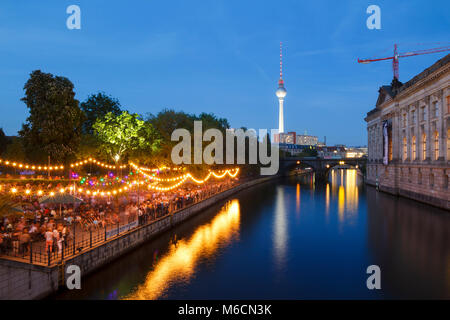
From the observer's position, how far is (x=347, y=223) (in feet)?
Answer: 126

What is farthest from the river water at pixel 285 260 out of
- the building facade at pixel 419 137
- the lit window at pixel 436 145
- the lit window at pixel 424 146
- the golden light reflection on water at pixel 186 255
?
the lit window at pixel 424 146

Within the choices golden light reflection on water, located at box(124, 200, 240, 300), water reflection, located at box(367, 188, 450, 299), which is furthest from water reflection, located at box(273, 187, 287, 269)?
water reflection, located at box(367, 188, 450, 299)

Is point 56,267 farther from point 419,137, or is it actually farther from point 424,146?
point 419,137

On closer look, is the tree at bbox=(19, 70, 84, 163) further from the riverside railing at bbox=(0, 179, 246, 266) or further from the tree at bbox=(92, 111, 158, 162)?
the riverside railing at bbox=(0, 179, 246, 266)

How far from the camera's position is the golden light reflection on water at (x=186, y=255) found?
19.0 meters

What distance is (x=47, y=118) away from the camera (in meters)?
45.5

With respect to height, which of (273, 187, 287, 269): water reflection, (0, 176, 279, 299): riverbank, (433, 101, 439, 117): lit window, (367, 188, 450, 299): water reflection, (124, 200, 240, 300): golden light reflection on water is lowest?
(273, 187, 287, 269): water reflection

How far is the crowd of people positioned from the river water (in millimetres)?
2594

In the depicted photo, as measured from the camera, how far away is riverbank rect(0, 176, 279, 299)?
47.6 feet

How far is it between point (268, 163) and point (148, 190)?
66.6m
